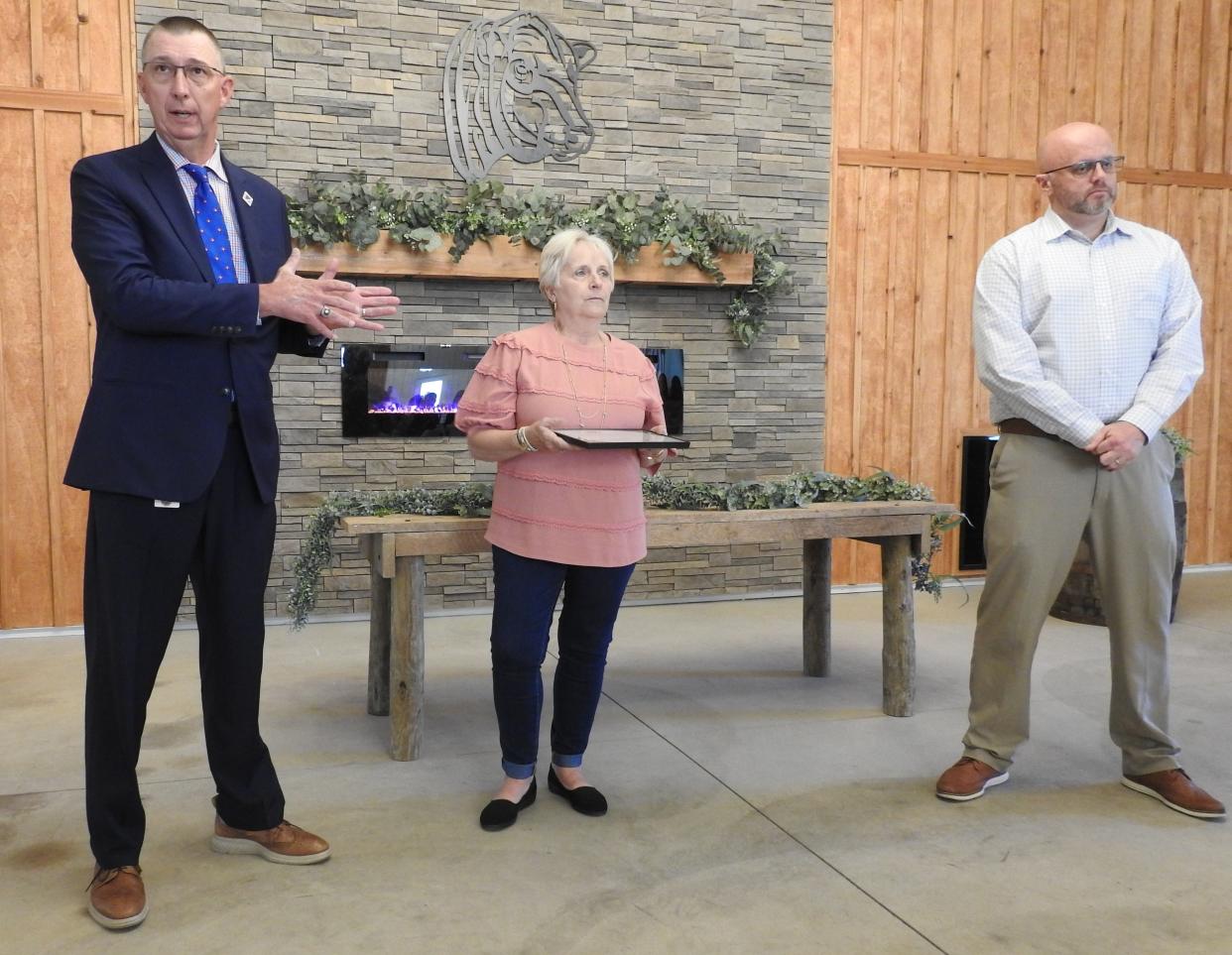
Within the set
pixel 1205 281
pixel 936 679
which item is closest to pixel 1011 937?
pixel 936 679

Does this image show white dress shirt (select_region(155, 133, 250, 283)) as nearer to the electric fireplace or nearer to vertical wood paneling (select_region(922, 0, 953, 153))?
the electric fireplace

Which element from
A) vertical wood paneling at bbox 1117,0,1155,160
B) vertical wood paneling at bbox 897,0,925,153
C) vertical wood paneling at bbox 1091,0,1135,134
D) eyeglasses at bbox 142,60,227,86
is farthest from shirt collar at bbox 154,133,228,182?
vertical wood paneling at bbox 1117,0,1155,160

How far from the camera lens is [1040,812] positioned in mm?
2980

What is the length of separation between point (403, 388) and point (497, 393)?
2.66m

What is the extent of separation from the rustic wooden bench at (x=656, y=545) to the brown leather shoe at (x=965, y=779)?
2.47 feet

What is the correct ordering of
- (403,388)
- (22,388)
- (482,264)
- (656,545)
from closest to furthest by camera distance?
(656,545), (22,388), (482,264), (403,388)

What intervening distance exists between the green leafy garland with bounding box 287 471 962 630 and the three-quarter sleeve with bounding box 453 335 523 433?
0.72 meters

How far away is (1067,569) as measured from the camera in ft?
9.93

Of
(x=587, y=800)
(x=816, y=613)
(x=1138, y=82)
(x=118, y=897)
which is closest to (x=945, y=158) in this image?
(x=1138, y=82)

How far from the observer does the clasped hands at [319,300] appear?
2.28 m

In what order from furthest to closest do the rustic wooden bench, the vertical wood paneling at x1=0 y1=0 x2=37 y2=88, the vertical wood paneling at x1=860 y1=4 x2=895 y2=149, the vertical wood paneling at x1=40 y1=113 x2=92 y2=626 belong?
1. the vertical wood paneling at x1=860 y1=4 x2=895 y2=149
2. the vertical wood paneling at x1=40 y1=113 x2=92 y2=626
3. the vertical wood paneling at x1=0 y1=0 x2=37 y2=88
4. the rustic wooden bench

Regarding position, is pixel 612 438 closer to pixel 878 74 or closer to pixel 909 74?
pixel 878 74

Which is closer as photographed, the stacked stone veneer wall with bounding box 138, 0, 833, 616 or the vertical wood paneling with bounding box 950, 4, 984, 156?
the stacked stone veneer wall with bounding box 138, 0, 833, 616

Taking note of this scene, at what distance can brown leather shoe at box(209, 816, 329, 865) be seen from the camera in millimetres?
2623
